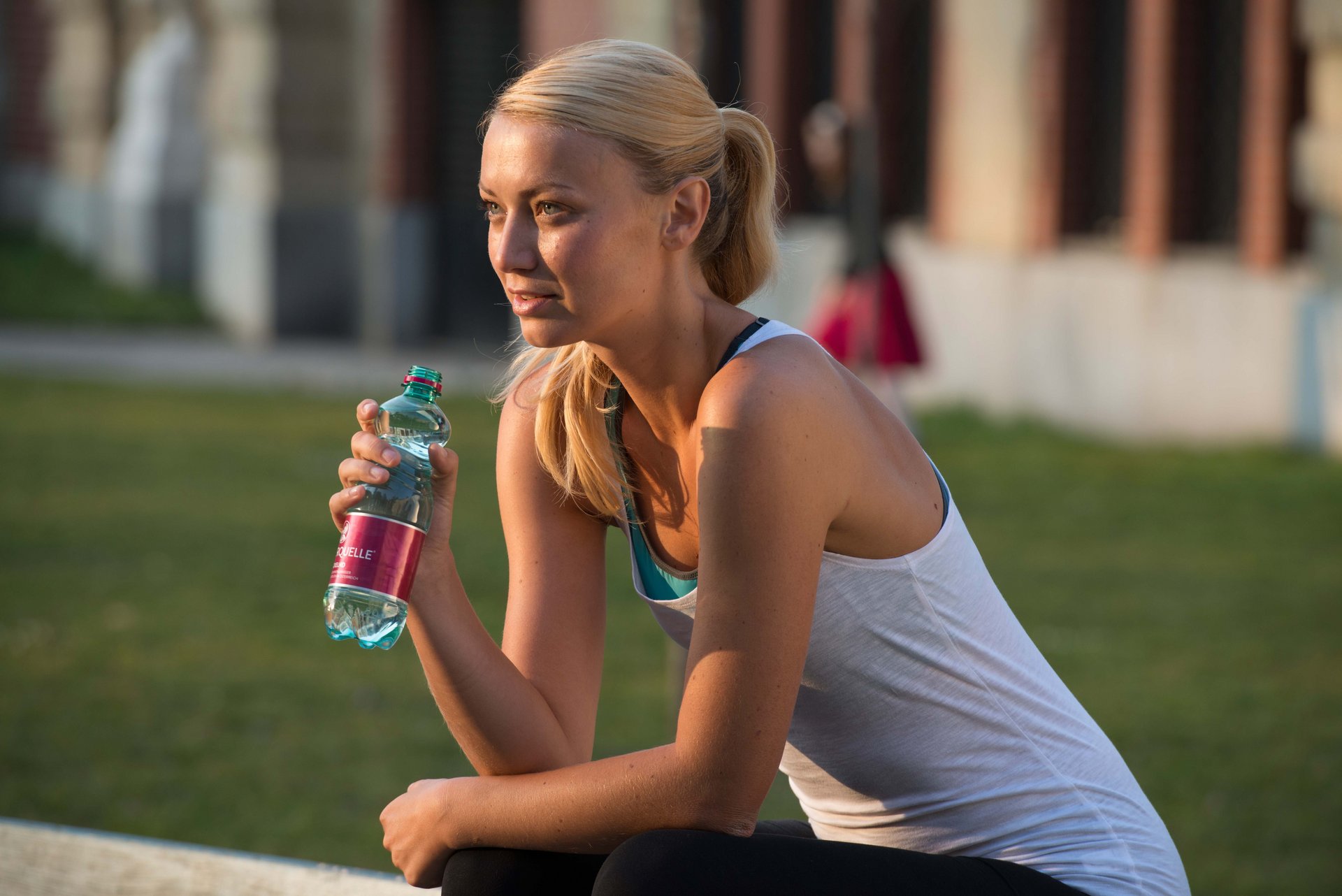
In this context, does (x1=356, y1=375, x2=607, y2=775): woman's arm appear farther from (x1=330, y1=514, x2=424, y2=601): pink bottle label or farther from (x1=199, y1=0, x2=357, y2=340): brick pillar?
(x1=199, y1=0, x2=357, y2=340): brick pillar

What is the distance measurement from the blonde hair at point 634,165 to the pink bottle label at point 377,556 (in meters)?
0.35

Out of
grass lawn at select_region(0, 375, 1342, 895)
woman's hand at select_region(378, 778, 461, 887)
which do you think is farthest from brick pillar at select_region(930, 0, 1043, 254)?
woman's hand at select_region(378, 778, 461, 887)

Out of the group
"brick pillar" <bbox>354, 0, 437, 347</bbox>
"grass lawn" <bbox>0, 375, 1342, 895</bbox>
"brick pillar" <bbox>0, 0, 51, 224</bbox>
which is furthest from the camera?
"brick pillar" <bbox>0, 0, 51, 224</bbox>

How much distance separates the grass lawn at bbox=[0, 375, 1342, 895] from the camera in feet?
17.5

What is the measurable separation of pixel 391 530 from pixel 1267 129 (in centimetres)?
983

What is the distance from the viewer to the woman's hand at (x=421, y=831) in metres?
2.75

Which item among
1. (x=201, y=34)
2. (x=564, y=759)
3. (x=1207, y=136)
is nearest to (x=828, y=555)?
(x=564, y=759)

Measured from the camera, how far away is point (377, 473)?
8.39ft

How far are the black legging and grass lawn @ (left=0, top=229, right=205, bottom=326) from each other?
2000 cm

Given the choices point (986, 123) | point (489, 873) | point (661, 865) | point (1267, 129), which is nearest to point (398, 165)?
point (986, 123)

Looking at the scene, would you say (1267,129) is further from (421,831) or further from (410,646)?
(421,831)

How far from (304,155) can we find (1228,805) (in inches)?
664

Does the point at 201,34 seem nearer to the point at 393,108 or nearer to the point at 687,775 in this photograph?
the point at 393,108

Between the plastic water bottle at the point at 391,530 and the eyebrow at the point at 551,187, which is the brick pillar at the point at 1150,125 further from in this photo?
the eyebrow at the point at 551,187
